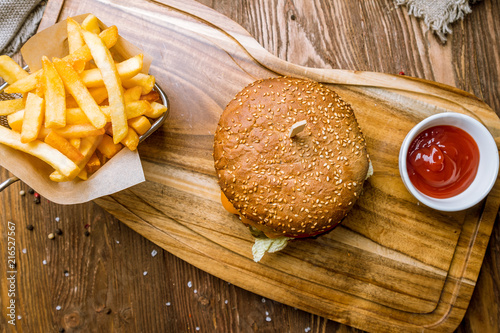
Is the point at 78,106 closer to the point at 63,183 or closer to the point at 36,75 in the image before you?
the point at 36,75

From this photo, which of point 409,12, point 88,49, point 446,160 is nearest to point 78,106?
point 88,49

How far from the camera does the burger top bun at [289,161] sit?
2.17 meters

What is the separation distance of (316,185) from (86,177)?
1440 millimetres

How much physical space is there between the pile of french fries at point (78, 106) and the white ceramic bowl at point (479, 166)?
1654mm

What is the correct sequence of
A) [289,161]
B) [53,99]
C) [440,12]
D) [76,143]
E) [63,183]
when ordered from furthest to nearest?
[440,12] < [63,183] < [289,161] < [76,143] < [53,99]

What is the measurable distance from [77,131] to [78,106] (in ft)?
0.68

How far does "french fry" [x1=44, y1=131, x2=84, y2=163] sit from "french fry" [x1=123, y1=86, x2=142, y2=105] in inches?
16.3

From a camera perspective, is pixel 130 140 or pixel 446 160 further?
pixel 446 160

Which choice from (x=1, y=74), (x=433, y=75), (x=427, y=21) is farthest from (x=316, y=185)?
(x=1, y=74)

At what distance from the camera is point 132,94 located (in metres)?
2.15

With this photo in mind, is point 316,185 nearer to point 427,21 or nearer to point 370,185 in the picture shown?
point 370,185

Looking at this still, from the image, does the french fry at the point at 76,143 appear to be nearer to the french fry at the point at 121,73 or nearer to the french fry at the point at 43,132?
the french fry at the point at 43,132

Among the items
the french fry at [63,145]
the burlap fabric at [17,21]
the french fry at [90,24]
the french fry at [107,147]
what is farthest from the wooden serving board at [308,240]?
the french fry at [63,145]

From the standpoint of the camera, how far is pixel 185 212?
8.72 ft
